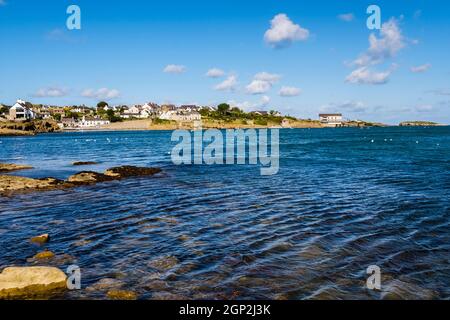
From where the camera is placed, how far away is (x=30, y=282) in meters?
11.1

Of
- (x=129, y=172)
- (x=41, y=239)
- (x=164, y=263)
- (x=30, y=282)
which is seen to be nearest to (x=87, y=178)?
(x=129, y=172)

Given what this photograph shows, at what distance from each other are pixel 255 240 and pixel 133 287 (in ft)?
19.4

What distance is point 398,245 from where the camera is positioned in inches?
586

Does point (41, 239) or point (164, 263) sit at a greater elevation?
point (41, 239)

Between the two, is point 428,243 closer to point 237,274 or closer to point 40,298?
point 237,274

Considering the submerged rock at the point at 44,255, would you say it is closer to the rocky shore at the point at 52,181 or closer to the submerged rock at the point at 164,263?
the submerged rock at the point at 164,263

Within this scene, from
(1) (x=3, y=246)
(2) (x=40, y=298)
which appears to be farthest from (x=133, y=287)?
(1) (x=3, y=246)

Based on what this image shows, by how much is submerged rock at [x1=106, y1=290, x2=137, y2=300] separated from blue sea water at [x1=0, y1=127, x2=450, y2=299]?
285mm

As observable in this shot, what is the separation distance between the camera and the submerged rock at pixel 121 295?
35.2 feet

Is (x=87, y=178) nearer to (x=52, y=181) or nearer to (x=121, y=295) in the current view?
(x=52, y=181)

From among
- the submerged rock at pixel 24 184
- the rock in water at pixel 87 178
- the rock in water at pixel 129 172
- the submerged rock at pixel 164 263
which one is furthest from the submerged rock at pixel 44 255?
the rock in water at pixel 129 172

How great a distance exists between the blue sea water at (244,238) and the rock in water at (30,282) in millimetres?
624

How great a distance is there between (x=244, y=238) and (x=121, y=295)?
6450mm

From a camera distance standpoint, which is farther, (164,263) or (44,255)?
(44,255)
